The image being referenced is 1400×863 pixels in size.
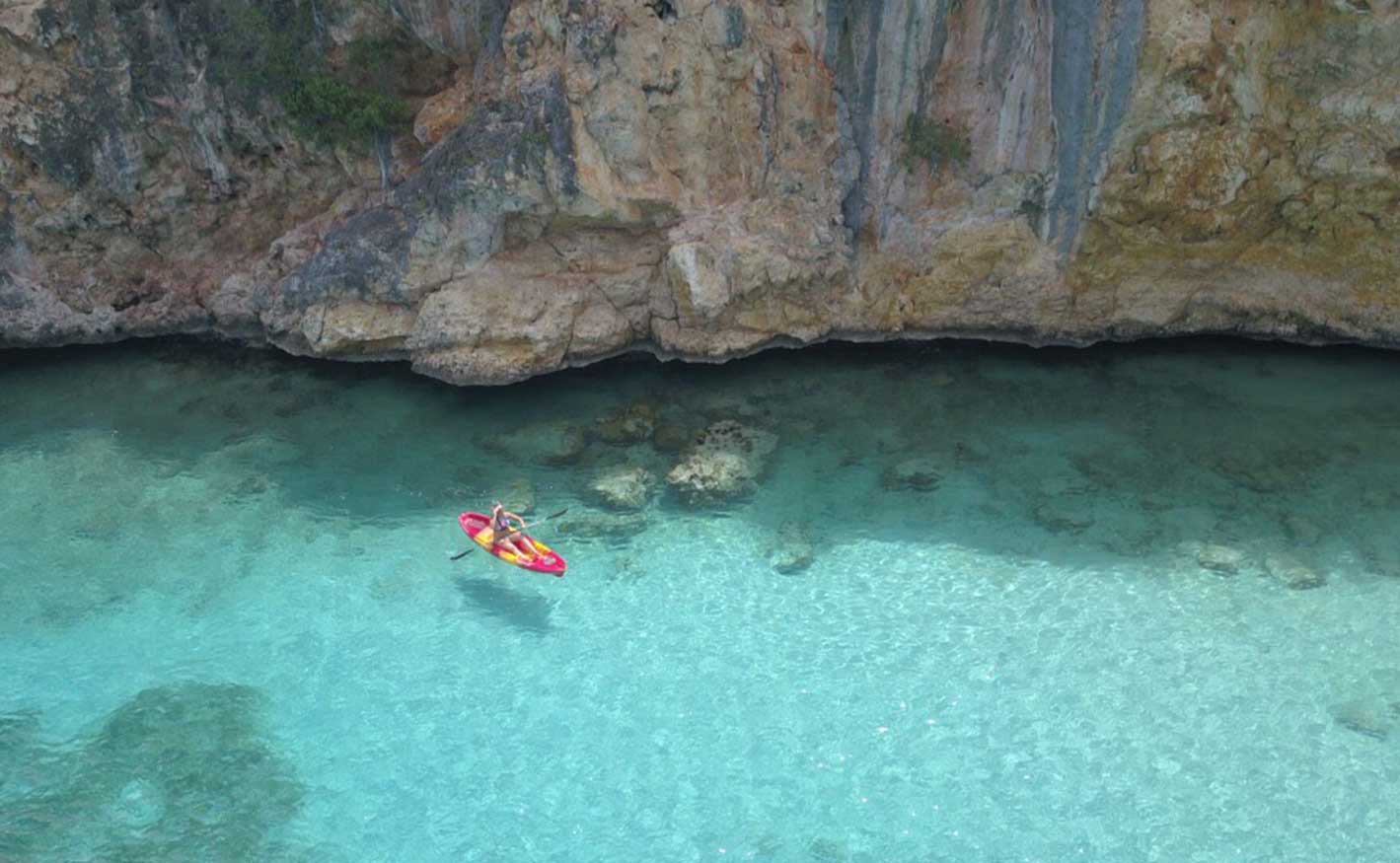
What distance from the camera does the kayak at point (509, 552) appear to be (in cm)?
1580

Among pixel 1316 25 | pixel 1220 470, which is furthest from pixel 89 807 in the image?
pixel 1316 25

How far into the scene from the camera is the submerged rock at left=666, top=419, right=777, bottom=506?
1777cm

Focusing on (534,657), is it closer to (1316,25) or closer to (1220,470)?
(1220,470)

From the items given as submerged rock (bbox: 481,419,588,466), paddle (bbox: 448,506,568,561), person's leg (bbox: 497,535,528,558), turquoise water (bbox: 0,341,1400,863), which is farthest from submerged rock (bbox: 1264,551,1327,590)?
submerged rock (bbox: 481,419,588,466)

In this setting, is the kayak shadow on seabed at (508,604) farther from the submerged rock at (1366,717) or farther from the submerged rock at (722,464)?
the submerged rock at (1366,717)

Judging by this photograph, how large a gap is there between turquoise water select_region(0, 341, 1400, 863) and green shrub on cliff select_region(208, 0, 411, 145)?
5.03 metres

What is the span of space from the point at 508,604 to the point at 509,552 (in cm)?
78

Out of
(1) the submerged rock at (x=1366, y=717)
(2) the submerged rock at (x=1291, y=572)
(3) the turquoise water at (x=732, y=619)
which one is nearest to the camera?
(3) the turquoise water at (x=732, y=619)

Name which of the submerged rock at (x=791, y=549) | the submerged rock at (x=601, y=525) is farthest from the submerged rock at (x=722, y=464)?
the submerged rock at (x=791, y=549)

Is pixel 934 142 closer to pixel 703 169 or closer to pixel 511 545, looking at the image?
pixel 703 169

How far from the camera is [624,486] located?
17969 mm

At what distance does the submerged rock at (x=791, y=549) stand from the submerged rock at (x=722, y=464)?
1.17 m

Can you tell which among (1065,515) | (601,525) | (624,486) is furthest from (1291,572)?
(601,525)

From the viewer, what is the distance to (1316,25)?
16828 millimetres
